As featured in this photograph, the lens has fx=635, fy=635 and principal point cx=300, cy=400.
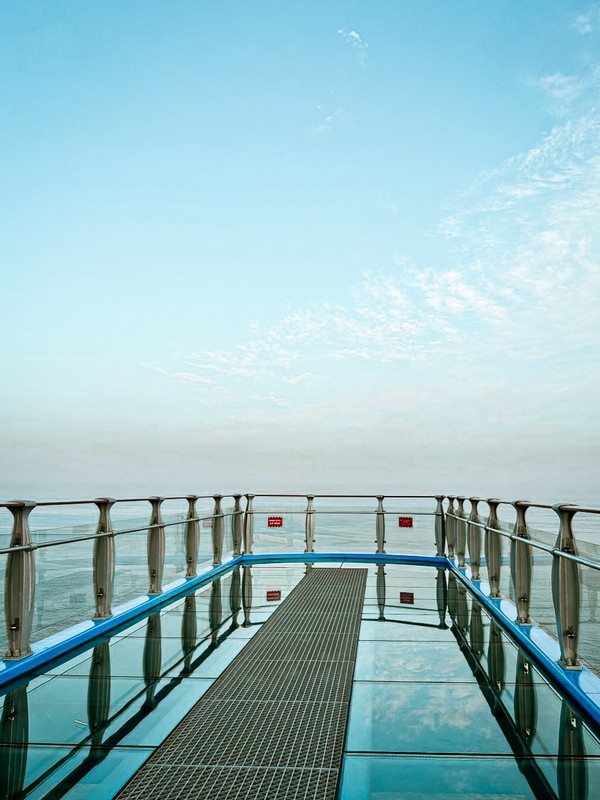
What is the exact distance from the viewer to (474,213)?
15.2m

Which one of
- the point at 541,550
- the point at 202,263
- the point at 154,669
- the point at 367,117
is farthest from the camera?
the point at 202,263

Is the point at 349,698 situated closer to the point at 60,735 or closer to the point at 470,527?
the point at 60,735

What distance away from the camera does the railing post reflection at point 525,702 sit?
294cm

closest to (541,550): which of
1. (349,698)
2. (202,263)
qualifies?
(349,698)

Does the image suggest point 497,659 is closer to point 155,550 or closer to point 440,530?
point 155,550

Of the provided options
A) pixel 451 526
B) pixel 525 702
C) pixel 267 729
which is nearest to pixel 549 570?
pixel 525 702

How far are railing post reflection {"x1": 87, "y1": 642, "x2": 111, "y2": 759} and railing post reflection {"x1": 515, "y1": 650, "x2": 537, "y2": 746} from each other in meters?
1.90

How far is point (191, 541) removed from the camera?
8.08 meters

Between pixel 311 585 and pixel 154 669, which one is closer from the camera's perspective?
pixel 154 669

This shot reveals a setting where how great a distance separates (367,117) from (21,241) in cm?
1012

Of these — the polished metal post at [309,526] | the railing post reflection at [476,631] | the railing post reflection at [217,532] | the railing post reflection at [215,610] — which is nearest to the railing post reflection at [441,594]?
the railing post reflection at [476,631]

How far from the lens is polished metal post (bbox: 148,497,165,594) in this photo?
22.2 feet

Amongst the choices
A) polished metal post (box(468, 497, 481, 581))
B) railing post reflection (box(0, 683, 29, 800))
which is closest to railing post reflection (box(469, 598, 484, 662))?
polished metal post (box(468, 497, 481, 581))

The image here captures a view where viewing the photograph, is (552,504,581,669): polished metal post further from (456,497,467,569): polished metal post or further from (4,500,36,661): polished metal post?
(456,497,467,569): polished metal post
